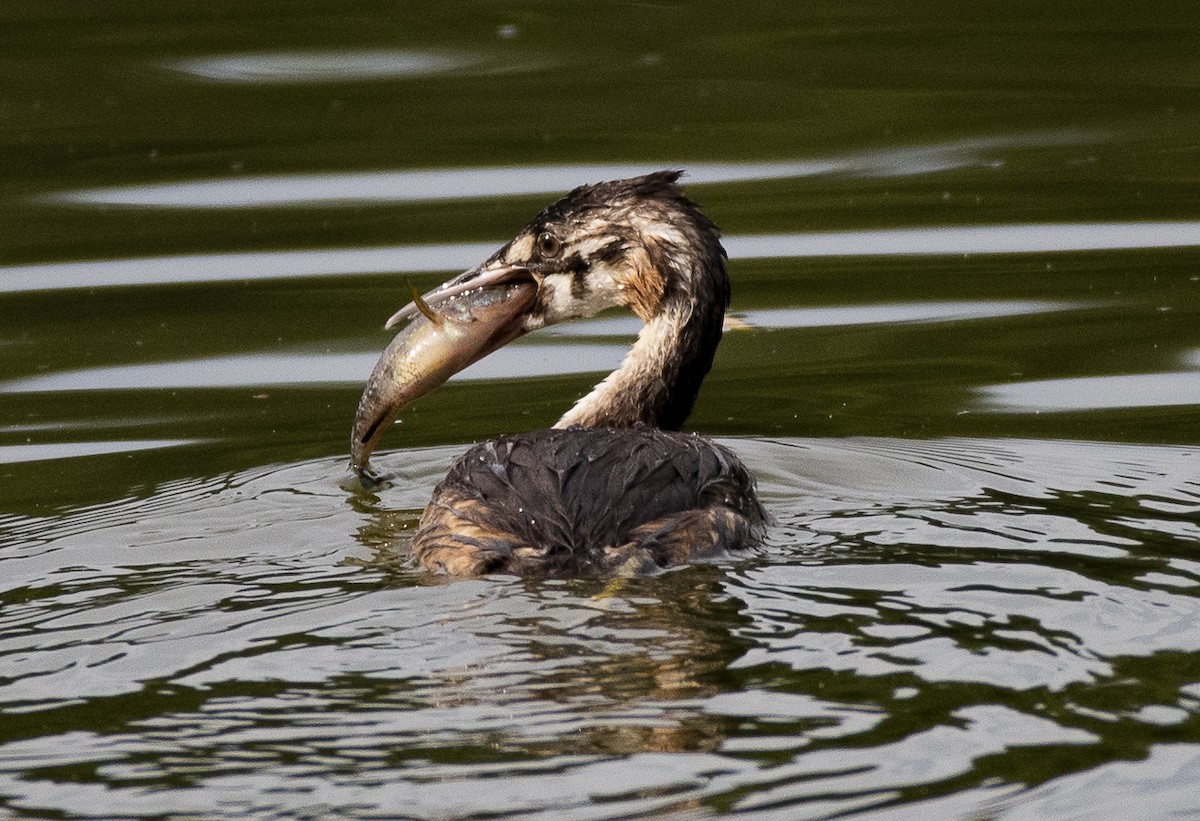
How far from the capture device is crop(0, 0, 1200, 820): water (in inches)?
202

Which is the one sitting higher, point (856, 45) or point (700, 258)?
point (856, 45)

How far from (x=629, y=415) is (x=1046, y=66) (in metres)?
6.62

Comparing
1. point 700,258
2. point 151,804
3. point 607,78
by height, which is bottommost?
point 151,804

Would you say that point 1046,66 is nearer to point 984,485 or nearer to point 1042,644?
point 984,485

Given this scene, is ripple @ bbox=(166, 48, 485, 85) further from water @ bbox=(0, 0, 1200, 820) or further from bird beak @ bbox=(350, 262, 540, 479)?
bird beak @ bbox=(350, 262, 540, 479)

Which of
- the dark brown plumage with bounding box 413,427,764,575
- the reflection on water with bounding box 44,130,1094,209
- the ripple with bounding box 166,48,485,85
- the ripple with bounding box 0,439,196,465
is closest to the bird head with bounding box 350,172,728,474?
the dark brown plumage with bounding box 413,427,764,575

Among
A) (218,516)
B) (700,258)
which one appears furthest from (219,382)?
(700,258)

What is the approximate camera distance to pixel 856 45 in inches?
534

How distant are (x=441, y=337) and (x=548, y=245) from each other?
55 centimetres

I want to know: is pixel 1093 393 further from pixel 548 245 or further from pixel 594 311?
pixel 548 245

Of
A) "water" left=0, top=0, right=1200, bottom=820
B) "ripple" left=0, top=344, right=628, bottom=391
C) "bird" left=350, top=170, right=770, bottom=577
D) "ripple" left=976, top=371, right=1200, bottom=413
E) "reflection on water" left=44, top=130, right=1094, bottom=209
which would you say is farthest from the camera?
"reflection on water" left=44, top=130, right=1094, bottom=209

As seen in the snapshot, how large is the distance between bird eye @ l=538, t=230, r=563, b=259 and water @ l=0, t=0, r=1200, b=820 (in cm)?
95

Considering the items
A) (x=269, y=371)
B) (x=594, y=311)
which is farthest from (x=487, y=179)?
(x=594, y=311)

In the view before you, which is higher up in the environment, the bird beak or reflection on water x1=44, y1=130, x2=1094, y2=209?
reflection on water x1=44, y1=130, x2=1094, y2=209
